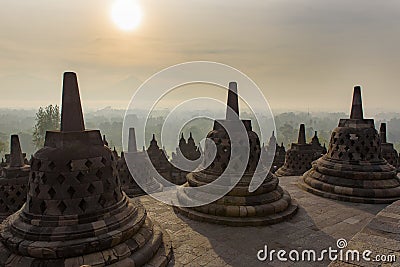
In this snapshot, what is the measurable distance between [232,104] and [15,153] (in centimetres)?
795

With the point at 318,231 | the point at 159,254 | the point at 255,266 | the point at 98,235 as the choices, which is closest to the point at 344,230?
the point at 318,231

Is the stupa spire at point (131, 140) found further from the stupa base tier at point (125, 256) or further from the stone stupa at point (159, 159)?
the stupa base tier at point (125, 256)

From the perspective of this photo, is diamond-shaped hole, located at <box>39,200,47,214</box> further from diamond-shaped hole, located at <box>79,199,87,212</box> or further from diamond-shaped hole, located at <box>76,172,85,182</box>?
diamond-shaped hole, located at <box>76,172,85,182</box>

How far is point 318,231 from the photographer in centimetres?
704

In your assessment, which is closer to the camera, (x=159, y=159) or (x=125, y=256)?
(x=125, y=256)

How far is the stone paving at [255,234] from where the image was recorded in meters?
5.73

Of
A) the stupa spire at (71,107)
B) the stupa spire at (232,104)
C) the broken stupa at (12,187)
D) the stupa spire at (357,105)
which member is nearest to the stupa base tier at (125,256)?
the stupa spire at (71,107)

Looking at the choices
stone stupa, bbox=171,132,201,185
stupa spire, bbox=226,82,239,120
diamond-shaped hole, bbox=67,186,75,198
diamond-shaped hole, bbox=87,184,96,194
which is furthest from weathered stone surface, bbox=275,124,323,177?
diamond-shaped hole, bbox=67,186,75,198

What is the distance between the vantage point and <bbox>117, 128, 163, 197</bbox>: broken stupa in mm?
14172

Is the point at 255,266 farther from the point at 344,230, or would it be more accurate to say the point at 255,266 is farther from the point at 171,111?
the point at 171,111

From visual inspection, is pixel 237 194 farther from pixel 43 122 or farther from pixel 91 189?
pixel 43 122

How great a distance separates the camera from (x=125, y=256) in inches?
195

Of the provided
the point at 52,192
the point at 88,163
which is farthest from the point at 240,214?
the point at 52,192

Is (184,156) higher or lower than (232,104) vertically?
lower
